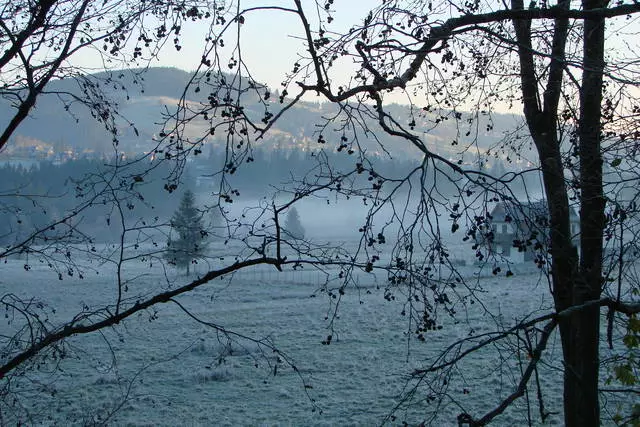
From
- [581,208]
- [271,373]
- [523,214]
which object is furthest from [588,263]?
[271,373]

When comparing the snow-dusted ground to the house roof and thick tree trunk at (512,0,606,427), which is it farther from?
the house roof

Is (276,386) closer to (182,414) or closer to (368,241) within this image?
(182,414)

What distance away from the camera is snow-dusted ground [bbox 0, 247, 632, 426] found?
1383 cm

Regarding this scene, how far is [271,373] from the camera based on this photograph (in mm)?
7961

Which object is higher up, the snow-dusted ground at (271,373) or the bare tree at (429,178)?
the bare tree at (429,178)

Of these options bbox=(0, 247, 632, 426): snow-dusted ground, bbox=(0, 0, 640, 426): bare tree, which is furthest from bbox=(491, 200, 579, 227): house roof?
bbox=(0, 247, 632, 426): snow-dusted ground

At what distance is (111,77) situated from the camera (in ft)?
17.5

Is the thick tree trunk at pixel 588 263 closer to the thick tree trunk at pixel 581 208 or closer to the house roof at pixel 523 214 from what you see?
the thick tree trunk at pixel 581 208

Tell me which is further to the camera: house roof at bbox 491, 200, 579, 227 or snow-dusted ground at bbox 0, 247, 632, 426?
snow-dusted ground at bbox 0, 247, 632, 426

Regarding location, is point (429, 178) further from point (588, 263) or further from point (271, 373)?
point (271, 373)

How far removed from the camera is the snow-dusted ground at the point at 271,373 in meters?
13.8

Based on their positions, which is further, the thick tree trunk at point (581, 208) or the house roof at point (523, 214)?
the thick tree trunk at point (581, 208)

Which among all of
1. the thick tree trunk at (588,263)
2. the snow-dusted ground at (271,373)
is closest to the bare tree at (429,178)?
the thick tree trunk at (588,263)

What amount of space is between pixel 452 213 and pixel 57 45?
11.8 feet
